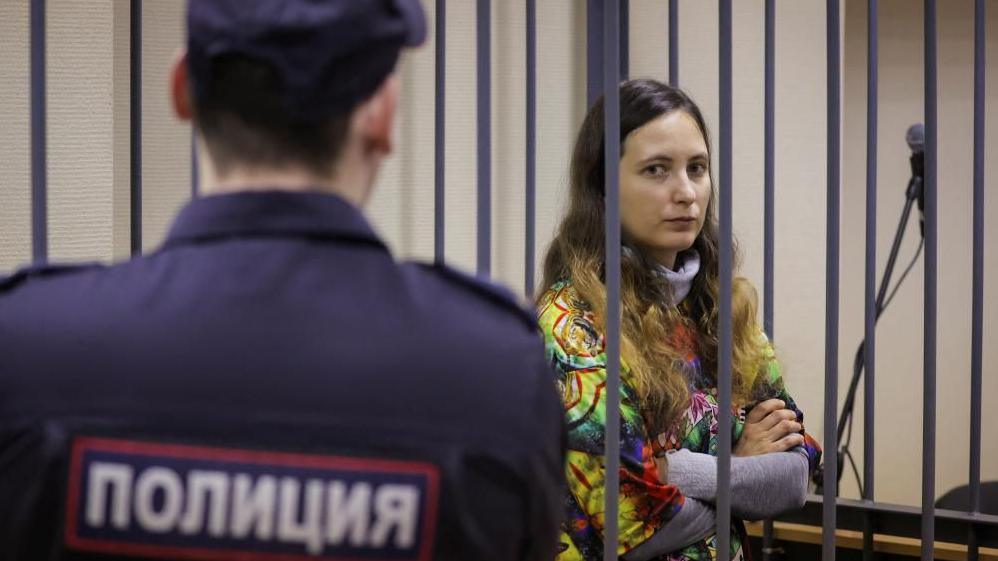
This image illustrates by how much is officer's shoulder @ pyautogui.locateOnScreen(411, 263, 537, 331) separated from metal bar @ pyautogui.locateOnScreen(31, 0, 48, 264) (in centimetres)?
53

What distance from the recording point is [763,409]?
68.3 inches

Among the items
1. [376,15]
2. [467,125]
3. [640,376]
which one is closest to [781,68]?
[467,125]

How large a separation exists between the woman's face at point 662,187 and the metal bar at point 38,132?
2.80 ft

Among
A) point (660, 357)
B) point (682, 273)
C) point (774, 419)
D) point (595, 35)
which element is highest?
point (595, 35)

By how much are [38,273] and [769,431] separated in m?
1.21

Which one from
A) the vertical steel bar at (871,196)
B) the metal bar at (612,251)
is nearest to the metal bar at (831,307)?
the vertical steel bar at (871,196)

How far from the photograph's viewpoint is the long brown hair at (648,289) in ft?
5.24

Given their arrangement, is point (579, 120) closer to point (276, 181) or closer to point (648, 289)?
point (648, 289)

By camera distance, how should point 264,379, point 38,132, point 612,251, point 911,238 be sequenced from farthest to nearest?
point 911,238, point 612,251, point 38,132, point 264,379

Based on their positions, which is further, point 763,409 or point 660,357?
point 763,409

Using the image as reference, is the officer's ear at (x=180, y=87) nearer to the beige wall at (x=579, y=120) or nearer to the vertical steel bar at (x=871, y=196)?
the vertical steel bar at (x=871, y=196)

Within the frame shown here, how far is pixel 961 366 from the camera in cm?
406

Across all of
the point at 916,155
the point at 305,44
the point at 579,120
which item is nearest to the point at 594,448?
the point at 305,44

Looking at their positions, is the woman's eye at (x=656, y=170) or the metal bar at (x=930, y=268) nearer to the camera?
the metal bar at (x=930, y=268)
